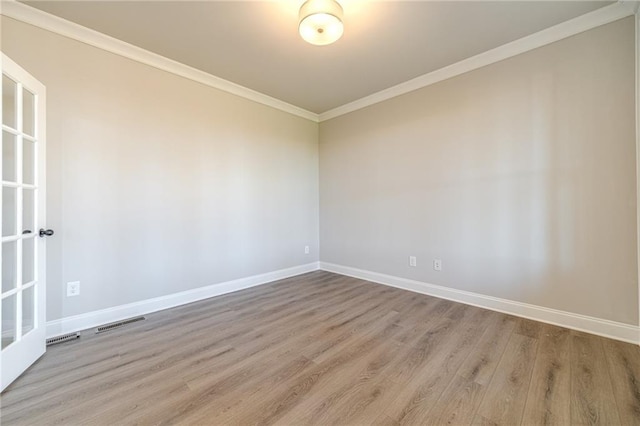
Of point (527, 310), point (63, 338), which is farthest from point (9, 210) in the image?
point (527, 310)

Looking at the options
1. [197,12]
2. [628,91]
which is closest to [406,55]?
[628,91]

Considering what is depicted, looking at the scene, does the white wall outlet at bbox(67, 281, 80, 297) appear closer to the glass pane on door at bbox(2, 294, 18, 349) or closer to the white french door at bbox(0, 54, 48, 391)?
the white french door at bbox(0, 54, 48, 391)

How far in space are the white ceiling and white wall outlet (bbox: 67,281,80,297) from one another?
2.24m

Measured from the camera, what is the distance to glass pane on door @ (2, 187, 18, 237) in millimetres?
1713

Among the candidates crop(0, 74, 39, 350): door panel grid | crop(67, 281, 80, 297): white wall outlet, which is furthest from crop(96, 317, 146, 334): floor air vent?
crop(0, 74, 39, 350): door panel grid

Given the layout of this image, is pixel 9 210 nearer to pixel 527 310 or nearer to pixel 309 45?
pixel 309 45

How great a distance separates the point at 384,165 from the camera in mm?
3596

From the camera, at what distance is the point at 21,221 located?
176 centimetres

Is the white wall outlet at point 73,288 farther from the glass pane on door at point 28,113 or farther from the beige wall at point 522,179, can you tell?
the beige wall at point 522,179

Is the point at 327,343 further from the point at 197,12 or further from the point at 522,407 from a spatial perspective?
the point at 197,12

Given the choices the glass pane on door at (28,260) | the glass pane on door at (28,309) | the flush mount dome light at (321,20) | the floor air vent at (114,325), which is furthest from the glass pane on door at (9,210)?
the flush mount dome light at (321,20)

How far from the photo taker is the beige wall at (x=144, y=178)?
2.20m

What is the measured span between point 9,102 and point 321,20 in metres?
2.18

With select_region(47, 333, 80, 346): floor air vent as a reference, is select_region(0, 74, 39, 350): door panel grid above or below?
above
